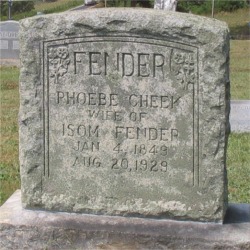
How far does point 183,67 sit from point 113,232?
1.00 metres

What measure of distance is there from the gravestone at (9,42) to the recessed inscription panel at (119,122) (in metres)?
12.3

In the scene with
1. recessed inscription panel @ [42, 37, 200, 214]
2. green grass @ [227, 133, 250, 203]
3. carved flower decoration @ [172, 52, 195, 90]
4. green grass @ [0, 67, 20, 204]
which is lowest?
green grass @ [0, 67, 20, 204]

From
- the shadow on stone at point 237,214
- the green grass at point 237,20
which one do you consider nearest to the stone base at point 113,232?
the shadow on stone at point 237,214

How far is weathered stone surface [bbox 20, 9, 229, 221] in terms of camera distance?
4387 mm

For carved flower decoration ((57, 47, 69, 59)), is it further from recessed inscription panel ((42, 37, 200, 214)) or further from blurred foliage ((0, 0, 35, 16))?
blurred foliage ((0, 0, 35, 16))

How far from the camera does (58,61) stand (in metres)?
4.59

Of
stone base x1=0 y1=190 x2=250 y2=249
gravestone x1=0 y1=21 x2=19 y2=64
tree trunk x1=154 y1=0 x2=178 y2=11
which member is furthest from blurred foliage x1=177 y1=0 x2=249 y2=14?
stone base x1=0 y1=190 x2=250 y2=249

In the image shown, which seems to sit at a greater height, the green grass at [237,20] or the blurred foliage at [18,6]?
the blurred foliage at [18,6]

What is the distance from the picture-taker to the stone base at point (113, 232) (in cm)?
441

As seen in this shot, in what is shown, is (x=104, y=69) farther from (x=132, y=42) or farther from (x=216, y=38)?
(x=216, y=38)

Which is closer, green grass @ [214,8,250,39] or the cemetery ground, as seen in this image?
the cemetery ground

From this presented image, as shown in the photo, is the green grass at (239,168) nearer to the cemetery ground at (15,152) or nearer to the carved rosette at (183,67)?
the cemetery ground at (15,152)

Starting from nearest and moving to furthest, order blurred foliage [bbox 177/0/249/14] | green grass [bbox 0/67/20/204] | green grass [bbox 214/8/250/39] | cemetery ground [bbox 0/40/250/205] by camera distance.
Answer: cemetery ground [bbox 0/40/250/205] → green grass [bbox 0/67/20/204] → blurred foliage [bbox 177/0/249/14] → green grass [bbox 214/8/250/39]

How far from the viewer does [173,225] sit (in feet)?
14.9
